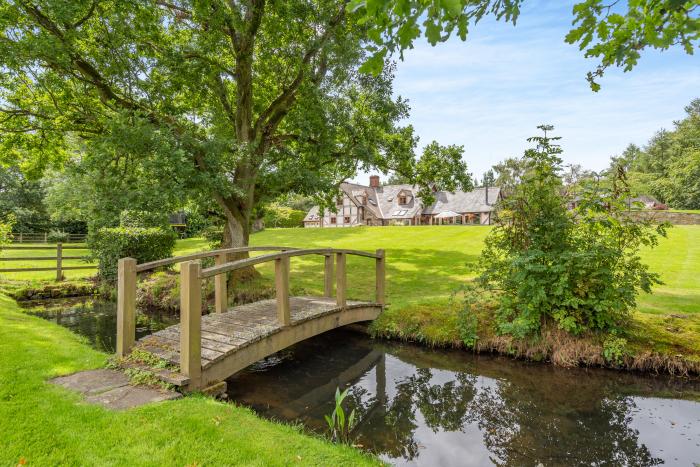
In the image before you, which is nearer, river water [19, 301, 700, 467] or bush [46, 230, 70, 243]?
river water [19, 301, 700, 467]

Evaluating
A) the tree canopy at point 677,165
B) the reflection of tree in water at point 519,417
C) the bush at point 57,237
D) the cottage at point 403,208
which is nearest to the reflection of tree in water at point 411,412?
the reflection of tree in water at point 519,417

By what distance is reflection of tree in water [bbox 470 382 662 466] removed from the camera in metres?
4.53

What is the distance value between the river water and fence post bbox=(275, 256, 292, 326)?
1240 millimetres

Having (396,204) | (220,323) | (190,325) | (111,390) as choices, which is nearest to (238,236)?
(220,323)

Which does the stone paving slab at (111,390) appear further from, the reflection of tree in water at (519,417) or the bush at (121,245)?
the bush at (121,245)

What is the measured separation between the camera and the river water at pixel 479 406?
15.3ft

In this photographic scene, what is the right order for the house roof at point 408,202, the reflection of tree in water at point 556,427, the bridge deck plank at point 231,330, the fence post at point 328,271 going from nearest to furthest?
the reflection of tree in water at point 556,427
the bridge deck plank at point 231,330
the fence post at point 328,271
the house roof at point 408,202

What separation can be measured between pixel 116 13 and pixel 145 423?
33.4ft

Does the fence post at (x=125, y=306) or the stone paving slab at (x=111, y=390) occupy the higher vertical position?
the fence post at (x=125, y=306)

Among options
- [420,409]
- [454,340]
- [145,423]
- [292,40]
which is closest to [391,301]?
[454,340]

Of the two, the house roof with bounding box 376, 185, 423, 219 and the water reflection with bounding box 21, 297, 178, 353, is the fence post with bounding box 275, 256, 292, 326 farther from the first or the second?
the house roof with bounding box 376, 185, 423, 219

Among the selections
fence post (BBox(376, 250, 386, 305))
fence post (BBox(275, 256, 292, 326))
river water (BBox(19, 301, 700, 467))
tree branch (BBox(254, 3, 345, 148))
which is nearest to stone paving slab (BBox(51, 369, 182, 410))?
river water (BBox(19, 301, 700, 467))

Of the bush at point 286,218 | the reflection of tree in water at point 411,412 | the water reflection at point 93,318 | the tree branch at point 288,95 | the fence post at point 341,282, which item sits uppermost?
the tree branch at point 288,95

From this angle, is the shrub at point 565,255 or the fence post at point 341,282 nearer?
the shrub at point 565,255
